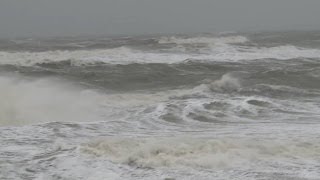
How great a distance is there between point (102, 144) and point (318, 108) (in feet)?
19.3

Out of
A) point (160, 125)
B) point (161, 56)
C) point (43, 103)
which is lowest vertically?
point (160, 125)

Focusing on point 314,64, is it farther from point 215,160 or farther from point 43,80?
point 215,160

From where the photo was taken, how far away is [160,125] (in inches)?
414

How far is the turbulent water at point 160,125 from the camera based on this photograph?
7.24 m

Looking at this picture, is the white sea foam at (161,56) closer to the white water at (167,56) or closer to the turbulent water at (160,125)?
the white water at (167,56)

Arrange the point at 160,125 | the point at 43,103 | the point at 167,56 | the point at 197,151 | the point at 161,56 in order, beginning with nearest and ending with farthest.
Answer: the point at 197,151, the point at 160,125, the point at 43,103, the point at 161,56, the point at 167,56

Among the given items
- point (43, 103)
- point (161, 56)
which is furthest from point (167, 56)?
point (43, 103)

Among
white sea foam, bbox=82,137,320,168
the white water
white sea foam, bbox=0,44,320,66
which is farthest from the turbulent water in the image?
the white water

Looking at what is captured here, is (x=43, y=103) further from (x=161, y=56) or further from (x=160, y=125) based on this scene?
(x=161, y=56)

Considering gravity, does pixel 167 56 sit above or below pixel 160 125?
above

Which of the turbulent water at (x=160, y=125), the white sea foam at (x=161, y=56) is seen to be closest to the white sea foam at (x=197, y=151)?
the turbulent water at (x=160, y=125)

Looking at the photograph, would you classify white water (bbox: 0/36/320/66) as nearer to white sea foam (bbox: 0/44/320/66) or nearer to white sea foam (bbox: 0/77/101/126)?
white sea foam (bbox: 0/44/320/66)

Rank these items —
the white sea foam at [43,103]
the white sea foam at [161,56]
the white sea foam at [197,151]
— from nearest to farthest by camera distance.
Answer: the white sea foam at [197,151]
the white sea foam at [43,103]
the white sea foam at [161,56]

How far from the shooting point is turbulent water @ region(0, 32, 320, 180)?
7.24 m
